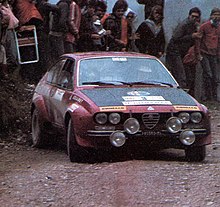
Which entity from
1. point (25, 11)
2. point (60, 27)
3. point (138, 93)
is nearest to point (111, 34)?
point (60, 27)

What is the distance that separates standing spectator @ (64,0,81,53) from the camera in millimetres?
16672

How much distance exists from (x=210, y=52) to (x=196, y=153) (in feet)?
28.8

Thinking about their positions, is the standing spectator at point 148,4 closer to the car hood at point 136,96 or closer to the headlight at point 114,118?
the car hood at point 136,96

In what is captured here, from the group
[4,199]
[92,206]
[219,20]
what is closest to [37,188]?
[4,199]

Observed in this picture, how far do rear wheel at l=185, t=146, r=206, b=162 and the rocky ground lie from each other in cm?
10

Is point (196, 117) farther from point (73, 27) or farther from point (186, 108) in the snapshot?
point (73, 27)

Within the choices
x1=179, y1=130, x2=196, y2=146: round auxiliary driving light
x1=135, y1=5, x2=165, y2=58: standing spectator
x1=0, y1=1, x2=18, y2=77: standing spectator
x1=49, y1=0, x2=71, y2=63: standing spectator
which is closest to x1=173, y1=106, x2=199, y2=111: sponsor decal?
x1=179, y1=130, x2=196, y2=146: round auxiliary driving light

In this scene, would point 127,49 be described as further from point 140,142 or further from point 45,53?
point 140,142

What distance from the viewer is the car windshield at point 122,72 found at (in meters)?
11.6

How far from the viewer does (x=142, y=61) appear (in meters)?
12.2

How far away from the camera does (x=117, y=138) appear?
10.4 meters

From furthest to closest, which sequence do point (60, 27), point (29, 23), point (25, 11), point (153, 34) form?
point (153, 34) → point (60, 27) → point (29, 23) → point (25, 11)

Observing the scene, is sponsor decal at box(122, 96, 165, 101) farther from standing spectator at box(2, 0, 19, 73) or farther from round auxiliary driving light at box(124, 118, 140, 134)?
standing spectator at box(2, 0, 19, 73)

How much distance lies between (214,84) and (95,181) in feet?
36.6
